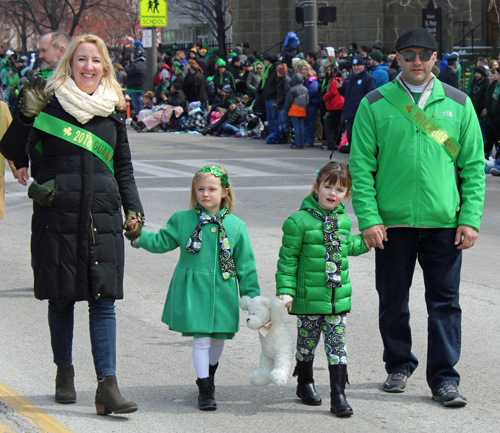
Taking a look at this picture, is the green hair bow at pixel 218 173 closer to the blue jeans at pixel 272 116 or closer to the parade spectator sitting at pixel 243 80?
the blue jeans at pixel 272 116

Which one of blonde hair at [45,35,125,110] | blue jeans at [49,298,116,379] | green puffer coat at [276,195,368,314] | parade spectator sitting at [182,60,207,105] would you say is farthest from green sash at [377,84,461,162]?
parade spectator sitting at [182,60,207,105]

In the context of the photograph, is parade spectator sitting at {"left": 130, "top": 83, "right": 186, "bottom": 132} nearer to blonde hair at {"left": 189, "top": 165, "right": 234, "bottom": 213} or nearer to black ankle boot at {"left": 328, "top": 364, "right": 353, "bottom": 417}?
blonde hair at {"left": 189, "top": 165, "right": 234, "bottom": 213}

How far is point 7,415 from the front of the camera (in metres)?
4.33

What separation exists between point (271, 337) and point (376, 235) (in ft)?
2.49

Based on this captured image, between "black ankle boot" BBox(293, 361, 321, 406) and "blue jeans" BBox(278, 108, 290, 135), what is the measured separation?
14.7 metres

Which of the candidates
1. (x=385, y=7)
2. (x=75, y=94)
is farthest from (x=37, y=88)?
(x=385, y=7)

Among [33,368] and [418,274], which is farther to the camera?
[418,274]

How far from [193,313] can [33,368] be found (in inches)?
53.4

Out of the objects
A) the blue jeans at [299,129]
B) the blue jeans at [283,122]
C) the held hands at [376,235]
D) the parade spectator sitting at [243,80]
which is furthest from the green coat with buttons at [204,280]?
the parade spectator sitting at [243,80]

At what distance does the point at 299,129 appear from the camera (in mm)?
18375

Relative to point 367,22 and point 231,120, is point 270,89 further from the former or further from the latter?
point 367,22

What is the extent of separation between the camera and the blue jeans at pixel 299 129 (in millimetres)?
18266

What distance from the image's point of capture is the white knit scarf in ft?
13.9

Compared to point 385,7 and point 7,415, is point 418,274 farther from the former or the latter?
point 385,7
